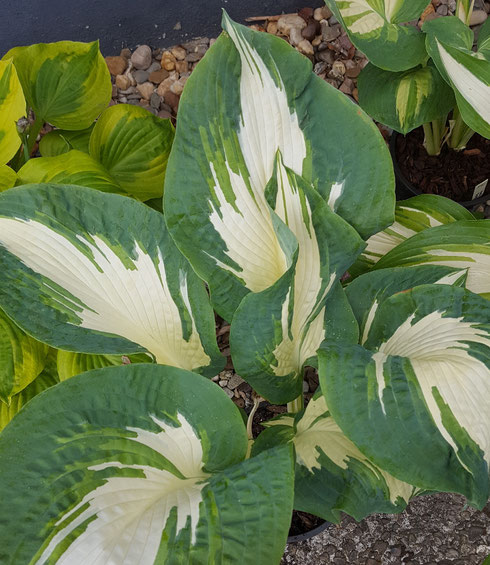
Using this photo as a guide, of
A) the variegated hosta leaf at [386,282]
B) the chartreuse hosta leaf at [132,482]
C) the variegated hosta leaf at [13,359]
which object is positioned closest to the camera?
the chartreuse hosta leaf at [132,482]

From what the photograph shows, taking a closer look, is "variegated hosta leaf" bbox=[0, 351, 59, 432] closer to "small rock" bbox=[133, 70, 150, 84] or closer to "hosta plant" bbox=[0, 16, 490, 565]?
"hosta plant" bbox=[0, 16, 490, 565]

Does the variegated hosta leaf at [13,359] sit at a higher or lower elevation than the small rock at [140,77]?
lower

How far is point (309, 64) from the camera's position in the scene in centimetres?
72

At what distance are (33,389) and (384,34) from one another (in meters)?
0.83

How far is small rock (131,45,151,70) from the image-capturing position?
5.12 ft

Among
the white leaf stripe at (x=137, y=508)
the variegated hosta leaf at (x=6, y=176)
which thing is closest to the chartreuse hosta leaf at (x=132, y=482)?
the white leaf stripe at (x=137, y=508)

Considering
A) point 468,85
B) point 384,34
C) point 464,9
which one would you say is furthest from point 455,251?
point 464,9

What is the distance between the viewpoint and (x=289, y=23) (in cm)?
154

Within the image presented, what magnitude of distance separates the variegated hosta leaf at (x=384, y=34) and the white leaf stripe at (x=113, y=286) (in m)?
0.51

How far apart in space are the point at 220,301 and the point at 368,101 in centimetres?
56

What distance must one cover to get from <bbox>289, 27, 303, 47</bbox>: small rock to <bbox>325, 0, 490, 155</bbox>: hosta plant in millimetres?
431

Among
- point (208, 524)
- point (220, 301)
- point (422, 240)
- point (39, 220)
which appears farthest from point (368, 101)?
point (208, 524)

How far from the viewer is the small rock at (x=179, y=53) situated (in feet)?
5.15

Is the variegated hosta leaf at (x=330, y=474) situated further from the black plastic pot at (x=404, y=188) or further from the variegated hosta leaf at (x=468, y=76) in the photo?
the black plastic pot at (x=404, y=188)
